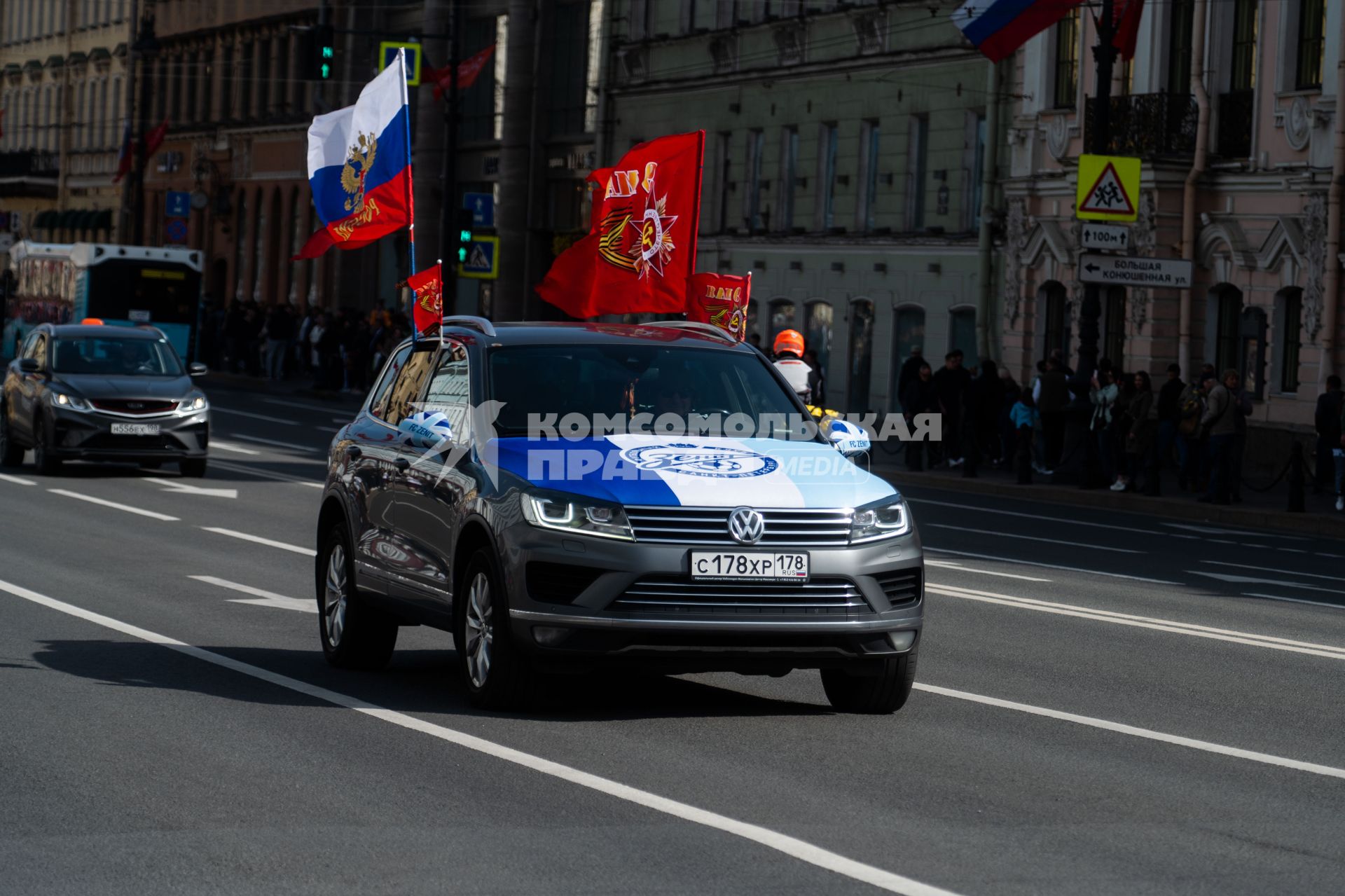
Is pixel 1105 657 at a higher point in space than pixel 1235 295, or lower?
lower

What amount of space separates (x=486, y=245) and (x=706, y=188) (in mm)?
11105

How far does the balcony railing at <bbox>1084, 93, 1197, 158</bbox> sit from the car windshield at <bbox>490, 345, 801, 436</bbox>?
2651 centimetres

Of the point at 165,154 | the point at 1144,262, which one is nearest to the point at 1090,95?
the point at 1144,262

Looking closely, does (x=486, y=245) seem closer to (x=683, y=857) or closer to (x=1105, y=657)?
(x=1105, y=657)

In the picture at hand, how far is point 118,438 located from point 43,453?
91cm

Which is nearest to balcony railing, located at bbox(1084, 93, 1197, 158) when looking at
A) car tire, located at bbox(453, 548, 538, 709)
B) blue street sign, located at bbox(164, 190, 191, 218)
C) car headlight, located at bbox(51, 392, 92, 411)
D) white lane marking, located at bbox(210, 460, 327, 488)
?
white lane marking, located at bbox(210, 460, 327, 488)

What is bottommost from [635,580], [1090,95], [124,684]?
[124,684]

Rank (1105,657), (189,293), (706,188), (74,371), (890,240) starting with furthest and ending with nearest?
(706,188) < (189,293) < (890,240) < (74,371) < (1105,657)

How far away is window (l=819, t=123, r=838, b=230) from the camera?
4741 centimetres

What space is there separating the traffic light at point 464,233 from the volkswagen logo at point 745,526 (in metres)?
31.9

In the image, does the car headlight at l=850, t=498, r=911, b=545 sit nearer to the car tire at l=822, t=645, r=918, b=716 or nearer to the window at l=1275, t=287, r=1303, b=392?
the car tire at l=822, t=645, r=918, b=716

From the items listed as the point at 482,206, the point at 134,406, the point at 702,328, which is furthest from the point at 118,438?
the point at 482,206

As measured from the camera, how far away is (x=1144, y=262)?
3105 cm

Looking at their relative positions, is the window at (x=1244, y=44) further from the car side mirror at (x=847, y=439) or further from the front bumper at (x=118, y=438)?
the car side mirror at (x=847, y=439)
